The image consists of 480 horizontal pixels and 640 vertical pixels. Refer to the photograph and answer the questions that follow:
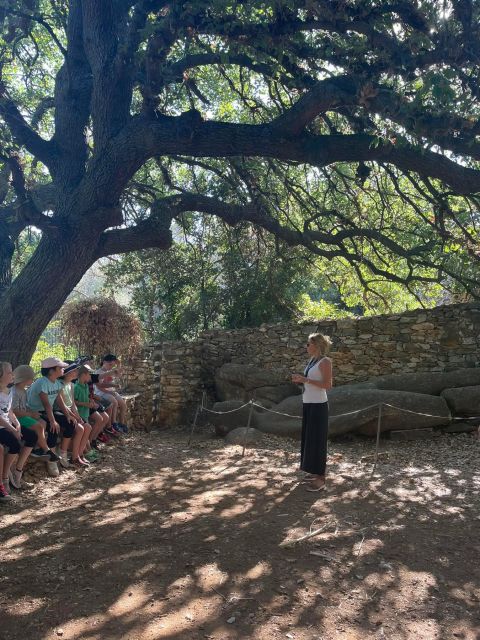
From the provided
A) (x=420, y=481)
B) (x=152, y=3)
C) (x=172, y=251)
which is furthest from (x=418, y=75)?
(x=172, y=251)

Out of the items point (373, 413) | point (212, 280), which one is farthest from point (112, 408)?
point (212, 280)

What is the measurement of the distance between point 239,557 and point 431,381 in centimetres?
700

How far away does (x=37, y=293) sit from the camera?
748 cm

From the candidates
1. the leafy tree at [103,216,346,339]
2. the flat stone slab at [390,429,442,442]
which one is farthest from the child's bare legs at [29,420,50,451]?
the leafy tree at [103,216,346,339]

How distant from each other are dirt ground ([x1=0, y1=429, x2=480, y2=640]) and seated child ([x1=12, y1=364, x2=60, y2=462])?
54cm

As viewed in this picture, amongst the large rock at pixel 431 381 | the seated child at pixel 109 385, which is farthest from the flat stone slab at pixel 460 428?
the seated child at pixel 109 385

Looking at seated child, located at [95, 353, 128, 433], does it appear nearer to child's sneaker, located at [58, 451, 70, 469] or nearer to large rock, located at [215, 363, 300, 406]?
child's sneaker, located at [58, 451, 70, 469]

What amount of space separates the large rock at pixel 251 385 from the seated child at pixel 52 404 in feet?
15.9

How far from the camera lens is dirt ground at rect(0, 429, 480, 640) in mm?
2953

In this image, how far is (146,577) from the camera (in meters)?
3.49

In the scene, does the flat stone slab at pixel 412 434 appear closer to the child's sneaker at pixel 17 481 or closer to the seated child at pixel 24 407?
the seated child at pixel 24 407

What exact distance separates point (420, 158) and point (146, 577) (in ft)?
18.1

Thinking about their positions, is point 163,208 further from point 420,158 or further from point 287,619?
point 287,619

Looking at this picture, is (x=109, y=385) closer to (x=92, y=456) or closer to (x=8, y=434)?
(x=92, y=456)
